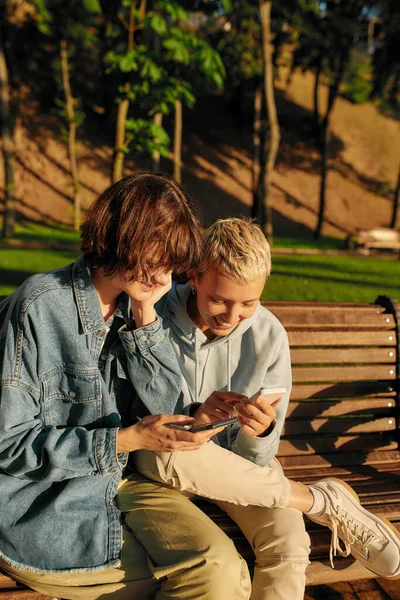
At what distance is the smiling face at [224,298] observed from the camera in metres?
2.59

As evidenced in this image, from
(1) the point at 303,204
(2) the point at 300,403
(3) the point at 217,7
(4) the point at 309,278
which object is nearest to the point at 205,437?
(2) the point at 300,403

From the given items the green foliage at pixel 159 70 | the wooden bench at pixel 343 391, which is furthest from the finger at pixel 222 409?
the green foliage at pixel 159 70

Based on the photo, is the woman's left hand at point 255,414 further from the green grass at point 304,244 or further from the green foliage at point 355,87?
the green foliage at point 355,87

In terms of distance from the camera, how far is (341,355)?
3.55 meters

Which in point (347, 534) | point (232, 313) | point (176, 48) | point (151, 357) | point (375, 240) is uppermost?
point (176, 48)

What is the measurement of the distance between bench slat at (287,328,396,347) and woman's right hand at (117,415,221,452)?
A: 4.21 feet

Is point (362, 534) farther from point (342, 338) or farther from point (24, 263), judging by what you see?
point (24, 263)

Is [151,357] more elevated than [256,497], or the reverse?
[151,357]

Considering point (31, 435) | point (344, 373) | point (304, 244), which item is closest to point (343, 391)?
point (344, 373)

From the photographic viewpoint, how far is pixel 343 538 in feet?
8.59

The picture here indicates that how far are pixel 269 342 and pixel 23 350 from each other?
1094 millimetres

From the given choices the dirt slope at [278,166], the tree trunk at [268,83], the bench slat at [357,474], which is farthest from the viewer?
the dirt slope at [278,166]

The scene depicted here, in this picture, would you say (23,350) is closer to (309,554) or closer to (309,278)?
(309,554)

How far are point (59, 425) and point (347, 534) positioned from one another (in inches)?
48.1
